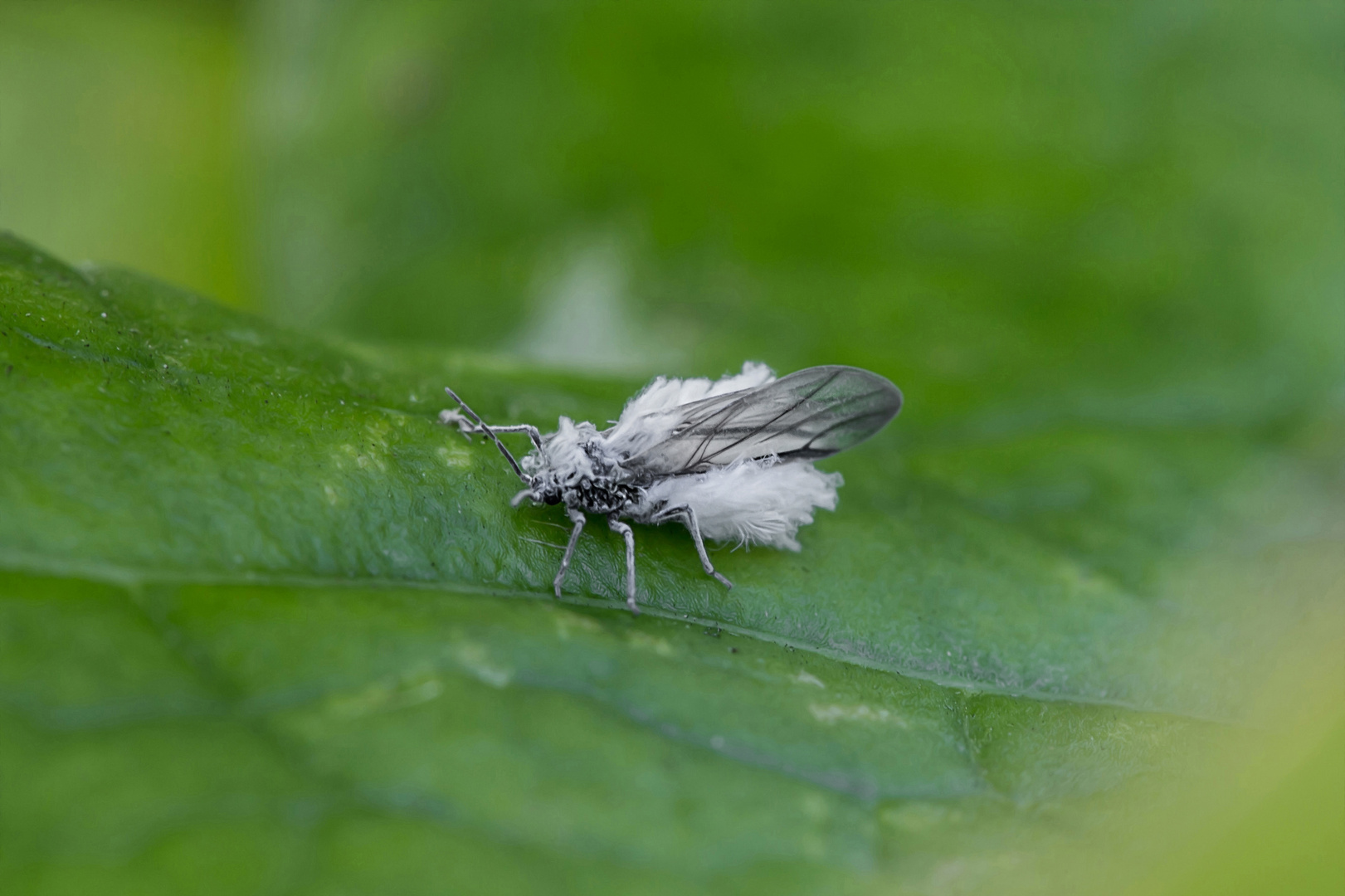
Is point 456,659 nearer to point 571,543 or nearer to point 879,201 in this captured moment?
point 571,543

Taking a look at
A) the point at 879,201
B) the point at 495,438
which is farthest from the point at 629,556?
the point at 879,201

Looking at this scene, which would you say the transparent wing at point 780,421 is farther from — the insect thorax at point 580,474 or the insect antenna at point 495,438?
the insect antenna at point 495,438

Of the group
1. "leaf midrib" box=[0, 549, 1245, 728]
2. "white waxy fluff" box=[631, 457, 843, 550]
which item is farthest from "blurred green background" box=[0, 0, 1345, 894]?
"leaf midrib" box=[0, 549, 1245, 728]

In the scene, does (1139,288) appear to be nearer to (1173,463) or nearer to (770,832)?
(1173,463)

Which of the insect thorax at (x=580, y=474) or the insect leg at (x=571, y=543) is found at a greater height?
the insect thorax at (x=580, y=474)

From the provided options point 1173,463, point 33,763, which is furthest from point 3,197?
point 1173,463

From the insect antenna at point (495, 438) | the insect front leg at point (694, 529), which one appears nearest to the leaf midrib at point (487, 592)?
the insect front leg at point (694, 529)

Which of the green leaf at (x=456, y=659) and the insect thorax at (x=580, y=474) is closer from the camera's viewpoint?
the green leaf at (x=456, y=659)
